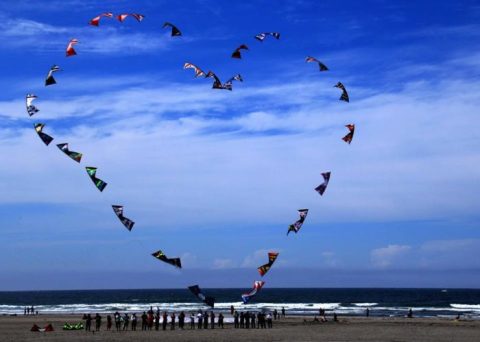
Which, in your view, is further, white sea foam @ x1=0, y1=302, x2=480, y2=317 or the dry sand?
white sea foam @ x1=0, y1=302, x2=480, y2=317

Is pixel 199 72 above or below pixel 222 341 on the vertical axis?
above

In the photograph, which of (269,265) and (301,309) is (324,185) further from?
(301,309)

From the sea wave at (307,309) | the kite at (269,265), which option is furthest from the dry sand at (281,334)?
the sea wave at (307,309)

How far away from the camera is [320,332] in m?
35.5

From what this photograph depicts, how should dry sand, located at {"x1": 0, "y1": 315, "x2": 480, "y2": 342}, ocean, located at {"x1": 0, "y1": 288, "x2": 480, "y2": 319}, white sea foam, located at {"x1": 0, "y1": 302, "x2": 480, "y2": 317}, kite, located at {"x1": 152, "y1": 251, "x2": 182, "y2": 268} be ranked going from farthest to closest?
ocean, located at {"x1": 0, "y1": 288, "x2": 480, "y2": 319}, white sea foam, located at {"x1": 0, "y1": 302, "x2": 480, "y2": 317}, dry sand, located at {"x1": 0, "y1": 315, "x2": 480, "y2": 342}, kite, located at {"x1": 152, "y1": 251, "x2": 182, "y2": 268}

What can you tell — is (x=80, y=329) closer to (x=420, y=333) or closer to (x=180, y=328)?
(x=180, y=328)

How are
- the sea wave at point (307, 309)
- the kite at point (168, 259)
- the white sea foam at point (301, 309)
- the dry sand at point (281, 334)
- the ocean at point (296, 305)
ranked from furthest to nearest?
the ocean at point (296, 305) → the white sea foam at point (301, 309) → the sea wave at point (307, 309) → the dry sand at point (281, 334) → the kite at point (168, 259)

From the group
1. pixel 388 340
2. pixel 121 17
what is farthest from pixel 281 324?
pixel 121 17

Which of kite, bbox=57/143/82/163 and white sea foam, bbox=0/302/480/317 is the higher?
kite, bbox=57/143/82/163

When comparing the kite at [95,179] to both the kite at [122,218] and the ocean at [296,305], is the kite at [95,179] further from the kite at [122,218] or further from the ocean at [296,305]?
the ocean at [296,305]

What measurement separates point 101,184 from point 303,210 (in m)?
7.25

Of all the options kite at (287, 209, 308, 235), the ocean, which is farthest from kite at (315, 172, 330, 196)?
the ocean

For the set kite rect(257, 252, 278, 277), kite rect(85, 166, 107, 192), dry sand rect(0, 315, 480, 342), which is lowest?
dry sand rect(0, 315, 480, 342)

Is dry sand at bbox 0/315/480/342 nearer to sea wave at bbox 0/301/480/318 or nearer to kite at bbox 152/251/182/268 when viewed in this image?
kite at bbox 152/251/182/268
